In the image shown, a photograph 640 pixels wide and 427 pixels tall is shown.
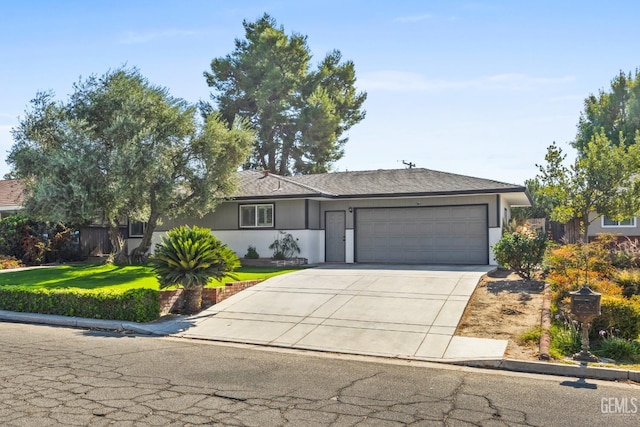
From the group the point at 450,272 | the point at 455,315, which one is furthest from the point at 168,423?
the point at 450,272

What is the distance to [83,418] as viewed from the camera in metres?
5.79

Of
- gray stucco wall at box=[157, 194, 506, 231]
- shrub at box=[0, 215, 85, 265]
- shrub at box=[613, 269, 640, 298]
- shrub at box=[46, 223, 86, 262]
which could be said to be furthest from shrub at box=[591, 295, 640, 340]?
shrub at box=[46, 223, 86, 262]

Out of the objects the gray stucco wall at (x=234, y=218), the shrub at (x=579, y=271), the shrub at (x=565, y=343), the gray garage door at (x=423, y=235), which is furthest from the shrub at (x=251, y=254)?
the shrub at (x=565, y=343)

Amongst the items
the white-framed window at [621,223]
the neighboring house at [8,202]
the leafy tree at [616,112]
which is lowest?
the white-framed window at [621,223]

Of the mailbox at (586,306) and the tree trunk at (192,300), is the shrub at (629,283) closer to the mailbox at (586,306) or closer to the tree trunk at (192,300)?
the mailbox at (586,306)

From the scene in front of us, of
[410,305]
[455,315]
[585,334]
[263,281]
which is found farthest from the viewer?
[263,281]

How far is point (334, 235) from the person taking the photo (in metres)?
22.3

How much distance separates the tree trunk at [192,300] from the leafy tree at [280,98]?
91.2ft

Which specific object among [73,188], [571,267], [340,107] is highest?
[340,107]

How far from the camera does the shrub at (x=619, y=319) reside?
947 cm

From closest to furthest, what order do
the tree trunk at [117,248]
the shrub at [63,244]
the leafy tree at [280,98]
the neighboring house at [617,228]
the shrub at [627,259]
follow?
the shrub at [627,259] → the tree trunk at [117,248] → the neighboring house at [617,228] → the shrub at [63,244] → the leafy tree at [280,98]

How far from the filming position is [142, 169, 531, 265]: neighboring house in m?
19.8

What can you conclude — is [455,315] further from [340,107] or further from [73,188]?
[340,107]

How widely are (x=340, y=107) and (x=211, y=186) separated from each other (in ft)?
80.8
